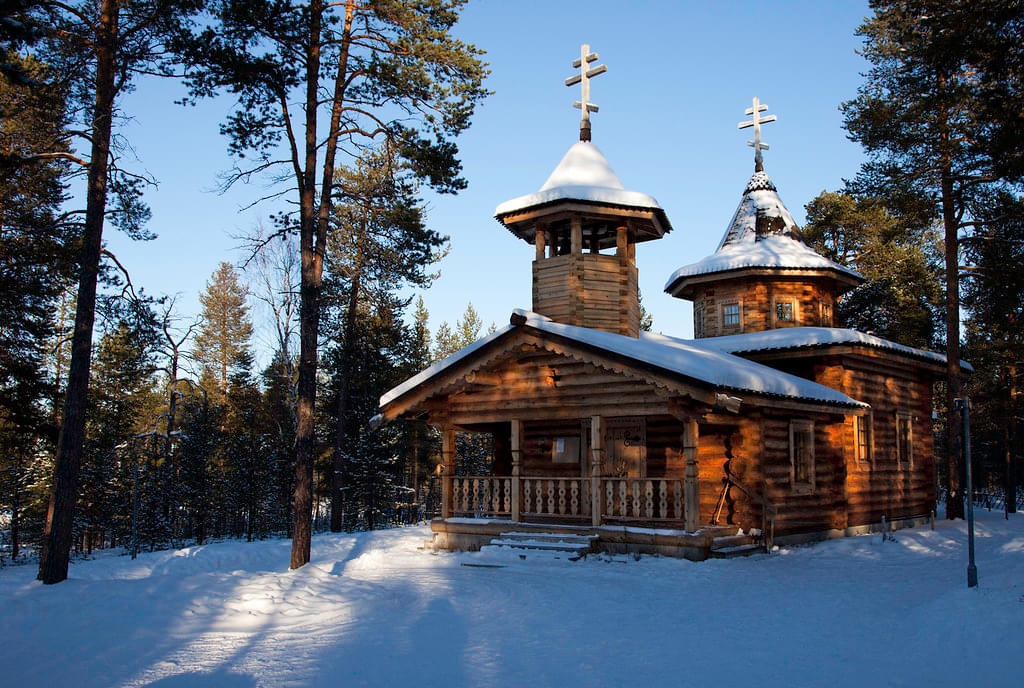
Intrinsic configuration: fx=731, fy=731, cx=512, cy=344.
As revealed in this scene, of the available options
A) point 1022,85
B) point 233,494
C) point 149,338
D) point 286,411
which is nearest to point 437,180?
point 149,338

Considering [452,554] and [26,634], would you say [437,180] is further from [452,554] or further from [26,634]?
[26,634]

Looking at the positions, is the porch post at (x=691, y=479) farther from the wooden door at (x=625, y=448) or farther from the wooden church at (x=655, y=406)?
the wooden door at (x=625, y=448)

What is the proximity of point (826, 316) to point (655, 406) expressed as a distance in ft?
39.6

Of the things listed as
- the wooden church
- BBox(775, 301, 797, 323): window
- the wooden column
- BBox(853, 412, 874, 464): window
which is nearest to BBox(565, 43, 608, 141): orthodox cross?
the wooden church

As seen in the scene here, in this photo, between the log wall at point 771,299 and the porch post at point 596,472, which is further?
the log wall at point 771,299

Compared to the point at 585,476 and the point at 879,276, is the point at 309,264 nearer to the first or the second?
the point at 585,476

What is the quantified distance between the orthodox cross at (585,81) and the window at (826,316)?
970 cm

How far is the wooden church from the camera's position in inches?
582

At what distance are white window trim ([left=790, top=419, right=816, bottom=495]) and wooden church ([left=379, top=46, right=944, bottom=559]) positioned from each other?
5 cm

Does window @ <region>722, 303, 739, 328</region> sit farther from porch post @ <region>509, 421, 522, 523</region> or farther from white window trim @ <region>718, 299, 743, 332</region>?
porch post @ <region>509, 421, 522, 523</region>

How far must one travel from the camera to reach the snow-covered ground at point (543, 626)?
6816 millimetres

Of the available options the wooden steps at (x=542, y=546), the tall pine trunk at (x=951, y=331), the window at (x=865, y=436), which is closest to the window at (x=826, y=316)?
the tall pine trunk at (x=951, y=331)

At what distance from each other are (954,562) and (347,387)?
22.1 metres

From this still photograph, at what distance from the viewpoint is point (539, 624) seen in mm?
9023
